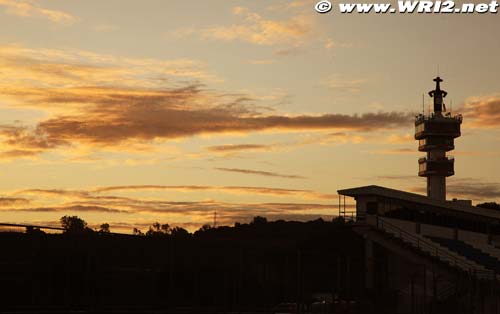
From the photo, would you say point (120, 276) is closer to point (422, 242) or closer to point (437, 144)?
point (422, 242)

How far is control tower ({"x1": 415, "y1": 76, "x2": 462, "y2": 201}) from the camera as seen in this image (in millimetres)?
127812

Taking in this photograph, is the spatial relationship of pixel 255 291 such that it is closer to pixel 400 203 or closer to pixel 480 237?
pixel 400 203

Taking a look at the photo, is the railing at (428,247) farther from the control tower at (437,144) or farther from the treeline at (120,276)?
the control tower at (437,144)

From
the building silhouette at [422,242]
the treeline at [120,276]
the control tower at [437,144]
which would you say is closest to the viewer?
the treeline at [120,276]

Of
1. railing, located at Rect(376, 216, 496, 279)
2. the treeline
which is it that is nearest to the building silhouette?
railing, located at Rect(376, 216, 496, 279)

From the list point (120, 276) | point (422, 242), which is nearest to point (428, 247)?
point (422, 242)

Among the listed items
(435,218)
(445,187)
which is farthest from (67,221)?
(435,218)

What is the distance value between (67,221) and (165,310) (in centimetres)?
11114

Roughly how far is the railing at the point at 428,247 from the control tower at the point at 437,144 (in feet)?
146

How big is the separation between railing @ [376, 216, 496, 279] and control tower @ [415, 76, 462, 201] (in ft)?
146

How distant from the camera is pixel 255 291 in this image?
188ft

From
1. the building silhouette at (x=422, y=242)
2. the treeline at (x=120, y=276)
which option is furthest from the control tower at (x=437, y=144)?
the treeline at (x=120, y=276)

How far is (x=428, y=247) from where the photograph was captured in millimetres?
81250

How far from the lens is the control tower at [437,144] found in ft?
419
